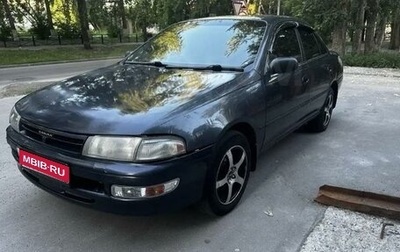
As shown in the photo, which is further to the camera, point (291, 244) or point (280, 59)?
point (280, 59)

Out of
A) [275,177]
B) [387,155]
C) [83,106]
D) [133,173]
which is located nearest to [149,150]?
[133,173]

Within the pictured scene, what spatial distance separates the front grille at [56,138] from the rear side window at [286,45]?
2.10 metres

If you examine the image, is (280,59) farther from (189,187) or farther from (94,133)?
(94,133)

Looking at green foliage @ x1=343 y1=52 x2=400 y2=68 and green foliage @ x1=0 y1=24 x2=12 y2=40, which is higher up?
green foliage @ x1=0 y1=24 x2=12 y2=40

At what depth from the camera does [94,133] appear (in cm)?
247

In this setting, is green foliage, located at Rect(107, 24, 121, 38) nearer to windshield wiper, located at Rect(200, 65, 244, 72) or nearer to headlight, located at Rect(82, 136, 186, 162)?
windshield wiper, located at Rect(200, 65, 244, 72)

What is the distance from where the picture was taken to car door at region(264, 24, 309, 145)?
3567 mm

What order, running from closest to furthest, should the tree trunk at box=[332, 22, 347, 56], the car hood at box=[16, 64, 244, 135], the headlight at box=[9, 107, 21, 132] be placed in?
the car hood at box=[16, 64, 244, 135] < the headlight at box=[9, 107, 21, 132] < the tree trunk at box=[332, 22, 347, 56]

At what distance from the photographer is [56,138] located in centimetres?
263

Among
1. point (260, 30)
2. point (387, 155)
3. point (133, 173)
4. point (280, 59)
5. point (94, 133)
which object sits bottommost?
point (387, 155)

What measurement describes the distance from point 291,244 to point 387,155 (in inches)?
94.4

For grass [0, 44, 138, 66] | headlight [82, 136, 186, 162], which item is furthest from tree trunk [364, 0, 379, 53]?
grass [0, 44, 138, 66]

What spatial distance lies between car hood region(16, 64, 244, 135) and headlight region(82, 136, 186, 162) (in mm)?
55

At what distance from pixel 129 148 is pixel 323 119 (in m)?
3.66
